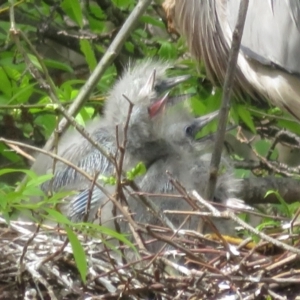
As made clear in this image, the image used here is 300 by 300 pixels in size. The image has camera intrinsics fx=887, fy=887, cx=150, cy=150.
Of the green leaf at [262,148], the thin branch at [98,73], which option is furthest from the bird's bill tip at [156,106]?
the green leaf at [262,148]

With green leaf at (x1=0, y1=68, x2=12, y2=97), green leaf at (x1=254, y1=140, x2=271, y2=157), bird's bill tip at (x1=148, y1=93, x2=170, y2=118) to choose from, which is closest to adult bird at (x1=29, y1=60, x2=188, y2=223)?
bird's bill tip at (x1=148, y1=93, x2=170, y2=118)

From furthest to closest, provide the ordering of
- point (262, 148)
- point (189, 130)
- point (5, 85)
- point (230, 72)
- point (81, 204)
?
point (262, 148)
point (5, 85)
point (189, 130)
point (81, 204)
point (230, 72)

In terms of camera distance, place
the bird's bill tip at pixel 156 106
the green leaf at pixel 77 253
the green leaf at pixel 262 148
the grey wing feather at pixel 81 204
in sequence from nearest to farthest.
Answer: the green leaf at pixel 77 253 < the grey wing feather at pixel 81 204 < the bird's bill tip at pixel 156 106 < the green leaf at pixel 262 148

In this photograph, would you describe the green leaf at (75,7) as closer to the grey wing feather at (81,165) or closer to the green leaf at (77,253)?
the grey wing feather at (81,165)

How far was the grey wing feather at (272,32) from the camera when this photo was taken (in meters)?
1.98

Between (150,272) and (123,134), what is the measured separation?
347 mm

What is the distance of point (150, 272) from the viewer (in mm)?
1431

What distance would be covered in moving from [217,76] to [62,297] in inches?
35.7

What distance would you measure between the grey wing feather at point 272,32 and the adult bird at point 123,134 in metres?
0.20

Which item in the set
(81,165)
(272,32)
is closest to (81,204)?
(81,165)

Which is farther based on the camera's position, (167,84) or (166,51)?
(166,51)

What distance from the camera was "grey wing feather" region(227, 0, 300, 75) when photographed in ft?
6.50

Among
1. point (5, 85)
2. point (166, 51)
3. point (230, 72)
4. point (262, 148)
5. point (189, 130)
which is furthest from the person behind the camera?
point (262, 148)

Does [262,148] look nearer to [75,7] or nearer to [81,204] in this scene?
[75,7]
